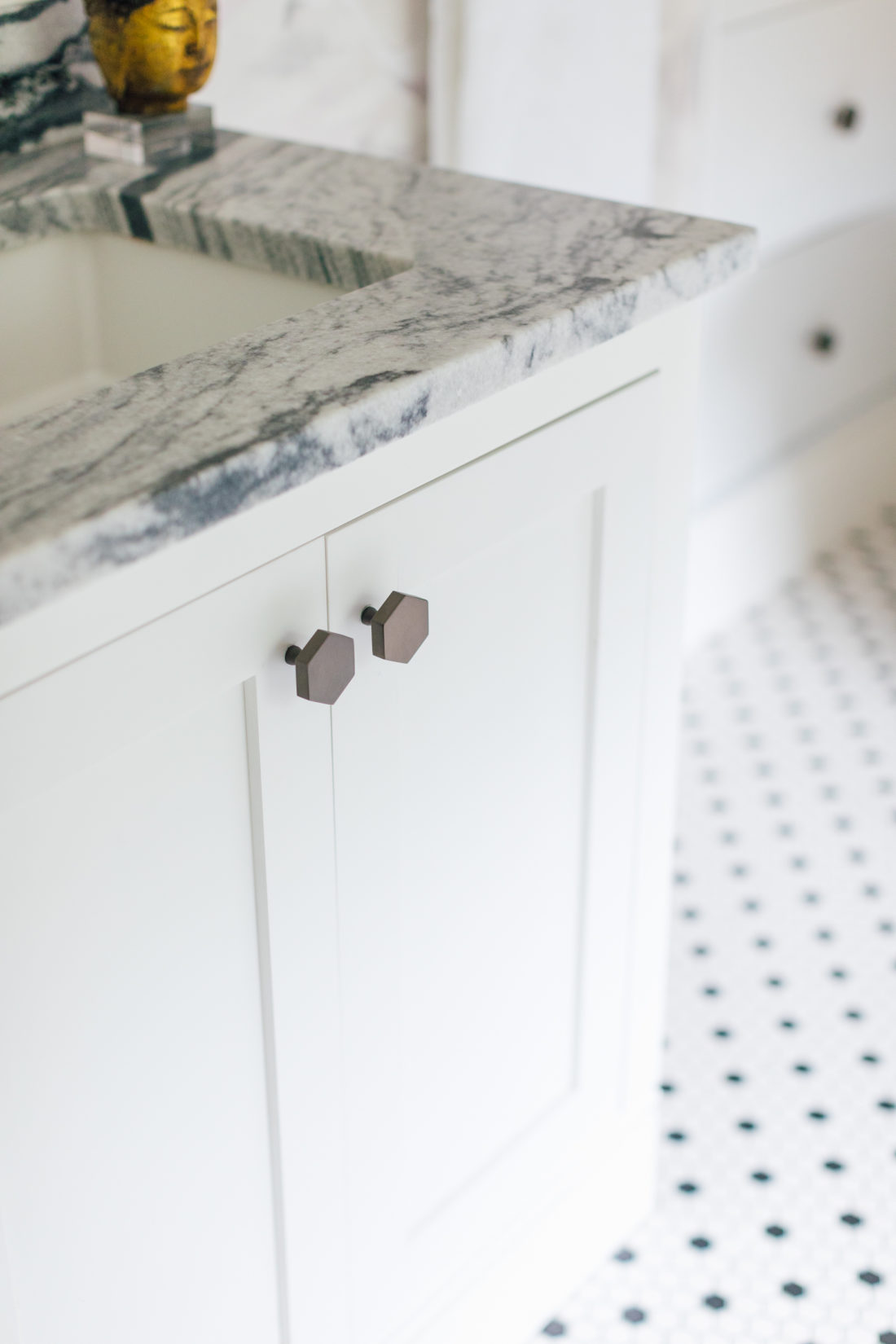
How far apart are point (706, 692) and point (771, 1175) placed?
0.89 m

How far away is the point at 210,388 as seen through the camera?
0.73 meters

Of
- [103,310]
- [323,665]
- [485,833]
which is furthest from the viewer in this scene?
[103,310]

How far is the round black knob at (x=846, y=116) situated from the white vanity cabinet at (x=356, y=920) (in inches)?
55.9

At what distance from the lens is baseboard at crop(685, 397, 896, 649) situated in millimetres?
2281

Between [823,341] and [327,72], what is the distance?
3.70 ft

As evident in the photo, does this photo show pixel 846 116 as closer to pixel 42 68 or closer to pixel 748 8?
pixel 748 8

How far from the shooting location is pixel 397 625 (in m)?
0.79

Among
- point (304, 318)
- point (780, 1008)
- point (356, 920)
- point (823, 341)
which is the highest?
point (304, 318)

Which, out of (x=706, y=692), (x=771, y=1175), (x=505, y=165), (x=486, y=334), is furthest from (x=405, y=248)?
(x=706, y=692)

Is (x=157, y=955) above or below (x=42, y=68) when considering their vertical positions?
below

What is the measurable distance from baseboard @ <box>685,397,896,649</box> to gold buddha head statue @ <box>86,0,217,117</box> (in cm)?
123

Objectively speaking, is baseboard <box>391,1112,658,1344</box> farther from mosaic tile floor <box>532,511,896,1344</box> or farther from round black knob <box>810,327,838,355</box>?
round black knob <box>810,327,838,355</box>

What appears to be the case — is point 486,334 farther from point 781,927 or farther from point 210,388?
point 781,927

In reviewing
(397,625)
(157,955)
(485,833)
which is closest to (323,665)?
(397,625)
